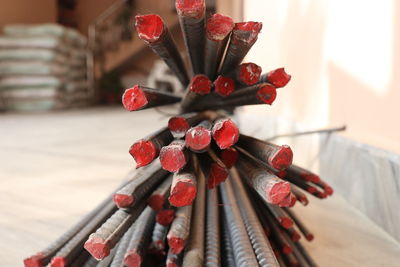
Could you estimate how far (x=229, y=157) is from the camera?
53 centimetres

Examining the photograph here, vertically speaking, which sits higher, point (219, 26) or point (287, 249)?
point (219, 26)

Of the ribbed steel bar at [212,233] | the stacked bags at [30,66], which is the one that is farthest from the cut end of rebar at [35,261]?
the stacked bags at [30,66]

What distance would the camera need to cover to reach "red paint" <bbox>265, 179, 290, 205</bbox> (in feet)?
1.32

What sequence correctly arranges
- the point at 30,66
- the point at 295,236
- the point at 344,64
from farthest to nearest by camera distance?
the point at 30,66 → the point at 344,64 → the point at 295,236

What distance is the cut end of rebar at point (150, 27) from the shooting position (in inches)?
18.0

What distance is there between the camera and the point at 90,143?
2250mm

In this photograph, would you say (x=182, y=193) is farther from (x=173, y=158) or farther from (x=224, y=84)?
(x=224, y=84)

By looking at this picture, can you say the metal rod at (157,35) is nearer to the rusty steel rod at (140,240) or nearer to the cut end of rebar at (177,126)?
the cut end of rebar at (177,126)

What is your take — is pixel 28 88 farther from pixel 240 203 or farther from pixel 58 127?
pixel 240 203

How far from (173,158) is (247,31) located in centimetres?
19

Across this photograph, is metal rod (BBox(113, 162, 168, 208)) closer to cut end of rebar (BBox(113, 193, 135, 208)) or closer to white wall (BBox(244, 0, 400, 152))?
cut end of rebar (BBox(113, 193, 135, 208))

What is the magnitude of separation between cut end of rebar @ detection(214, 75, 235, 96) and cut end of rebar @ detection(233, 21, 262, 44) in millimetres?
93

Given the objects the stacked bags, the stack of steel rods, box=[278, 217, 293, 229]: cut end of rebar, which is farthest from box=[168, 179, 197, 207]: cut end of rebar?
the stacked bags

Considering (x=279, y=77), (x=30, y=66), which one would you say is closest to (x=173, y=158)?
(x=279, y=77)
